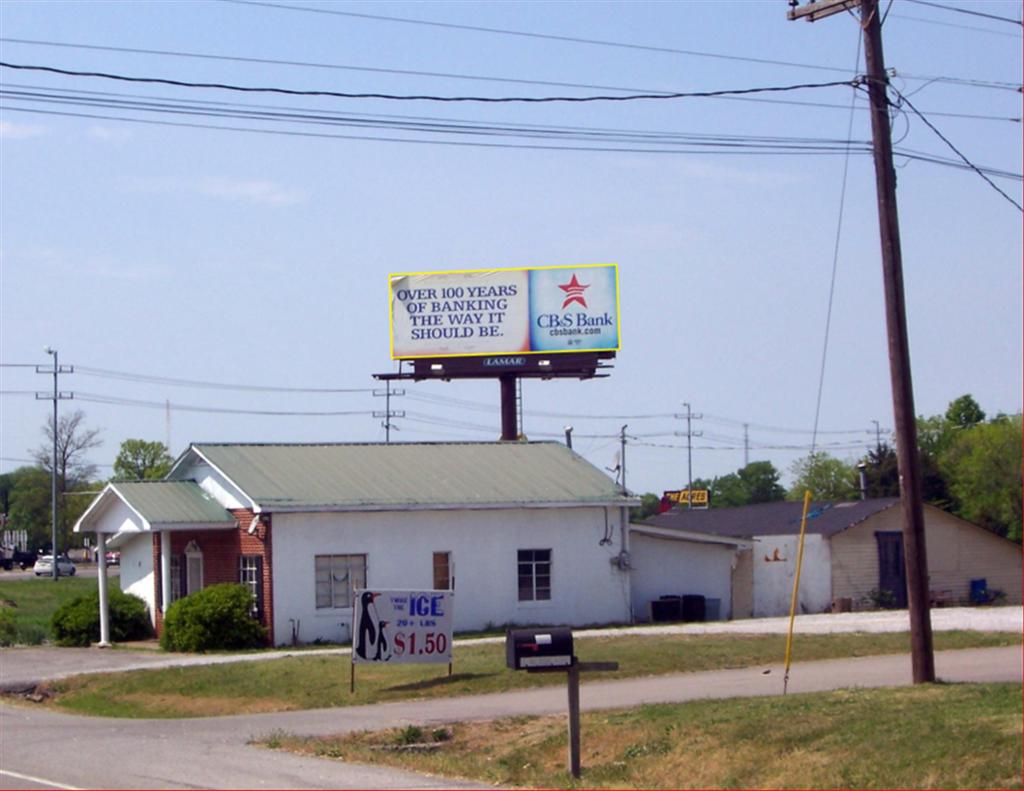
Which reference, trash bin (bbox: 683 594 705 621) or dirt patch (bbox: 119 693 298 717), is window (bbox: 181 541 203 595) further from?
trash bin (bbox: 683 594 705 621)

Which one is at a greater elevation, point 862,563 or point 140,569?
point 140,569

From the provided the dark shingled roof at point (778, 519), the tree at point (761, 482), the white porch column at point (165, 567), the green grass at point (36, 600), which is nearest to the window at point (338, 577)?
the white porch column at point (165, 567)

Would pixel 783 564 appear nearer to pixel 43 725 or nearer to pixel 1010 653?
pixel 1010 653

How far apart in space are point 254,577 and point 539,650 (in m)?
21.1

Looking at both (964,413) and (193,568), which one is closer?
(193,568)

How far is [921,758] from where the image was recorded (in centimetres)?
1356

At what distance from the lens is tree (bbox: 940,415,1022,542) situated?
74.6m

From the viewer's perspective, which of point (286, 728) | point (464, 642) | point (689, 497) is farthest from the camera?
point (689, 497)

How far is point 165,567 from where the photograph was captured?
3622 cm

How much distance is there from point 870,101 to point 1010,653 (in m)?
11.7

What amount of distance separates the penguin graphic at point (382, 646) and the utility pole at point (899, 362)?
9.24m

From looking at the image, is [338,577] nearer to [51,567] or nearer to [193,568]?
[193,568]

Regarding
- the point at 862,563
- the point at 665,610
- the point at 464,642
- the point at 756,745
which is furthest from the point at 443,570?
the point at 756,745

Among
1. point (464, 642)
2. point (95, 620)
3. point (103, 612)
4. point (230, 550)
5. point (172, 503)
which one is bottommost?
point (464, 642)
